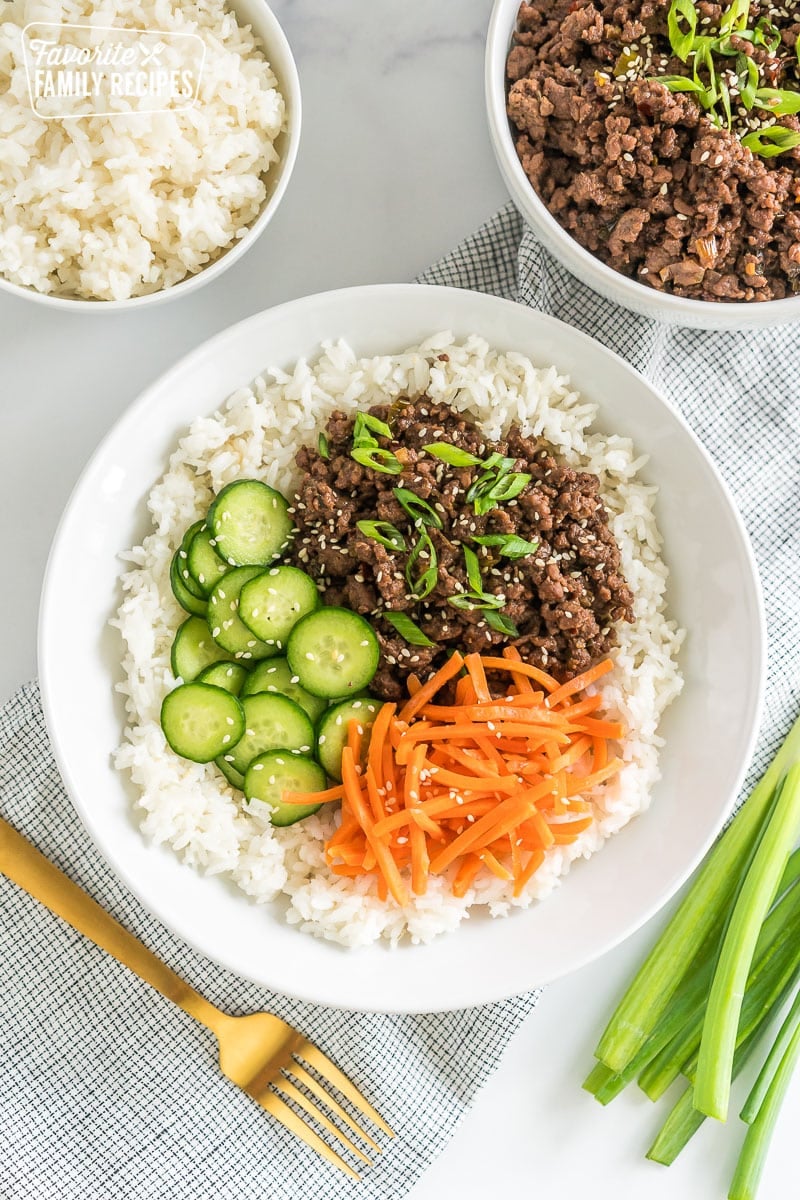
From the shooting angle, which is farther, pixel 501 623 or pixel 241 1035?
pixel 241 1035

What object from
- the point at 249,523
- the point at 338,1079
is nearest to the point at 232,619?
the point at 249,523

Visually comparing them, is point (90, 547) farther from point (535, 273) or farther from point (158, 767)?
point (535, 273)

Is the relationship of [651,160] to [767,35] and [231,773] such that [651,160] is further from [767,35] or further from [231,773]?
[231,773]

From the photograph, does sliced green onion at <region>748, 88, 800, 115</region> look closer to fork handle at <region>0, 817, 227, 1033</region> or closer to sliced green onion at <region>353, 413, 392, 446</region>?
sliced green onion at <region>353, 413, 392, 446</region>

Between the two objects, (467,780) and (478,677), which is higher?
(478,677)

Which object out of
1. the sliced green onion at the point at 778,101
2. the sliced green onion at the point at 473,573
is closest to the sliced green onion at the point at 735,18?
the sliced green onion at the point at 778,101

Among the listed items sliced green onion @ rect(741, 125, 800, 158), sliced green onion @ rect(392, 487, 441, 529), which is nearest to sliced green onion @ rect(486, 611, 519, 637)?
sliced green onion @ rect(392, 487, 441, 529)
